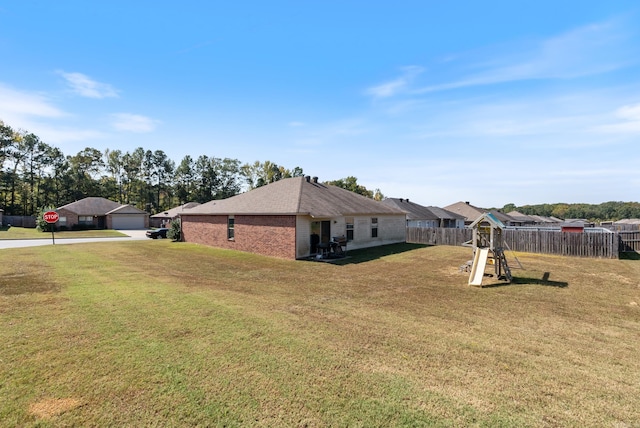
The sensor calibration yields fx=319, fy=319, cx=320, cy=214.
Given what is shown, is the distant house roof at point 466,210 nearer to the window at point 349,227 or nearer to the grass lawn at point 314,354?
the window at point 349,227

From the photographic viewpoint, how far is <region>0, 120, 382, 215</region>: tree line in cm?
5625

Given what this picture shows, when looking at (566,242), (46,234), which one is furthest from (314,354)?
(46,234)

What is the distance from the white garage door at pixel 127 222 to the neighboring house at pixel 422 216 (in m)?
37.0

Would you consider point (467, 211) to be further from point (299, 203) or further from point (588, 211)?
point (588, 211)

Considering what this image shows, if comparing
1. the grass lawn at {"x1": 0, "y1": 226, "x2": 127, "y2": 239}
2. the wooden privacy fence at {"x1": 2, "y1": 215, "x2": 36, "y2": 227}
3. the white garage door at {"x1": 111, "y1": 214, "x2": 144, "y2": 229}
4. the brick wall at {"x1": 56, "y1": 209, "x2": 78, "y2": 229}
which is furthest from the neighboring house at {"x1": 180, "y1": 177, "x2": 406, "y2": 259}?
the wooden privacy fence at {"x1": 2, "y1": 215, "x2": 36, "y2": 227}

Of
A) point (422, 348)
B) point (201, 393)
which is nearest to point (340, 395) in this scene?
point (201, 393)

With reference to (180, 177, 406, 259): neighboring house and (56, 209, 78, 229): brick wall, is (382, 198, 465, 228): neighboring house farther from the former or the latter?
(56, 209, 78, 229): brick wall

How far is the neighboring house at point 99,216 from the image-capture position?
44.2 meters

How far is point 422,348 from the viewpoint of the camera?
5500 millimetres

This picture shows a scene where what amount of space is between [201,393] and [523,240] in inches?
883

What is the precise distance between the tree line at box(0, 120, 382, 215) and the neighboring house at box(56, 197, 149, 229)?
1025 cm

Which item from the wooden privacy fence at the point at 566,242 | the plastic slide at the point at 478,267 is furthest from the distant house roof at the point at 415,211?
the plastic slide at the point at 478,267

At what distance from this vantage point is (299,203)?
1795 centimetres

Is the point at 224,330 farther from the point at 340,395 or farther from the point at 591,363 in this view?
the point at 591,363
